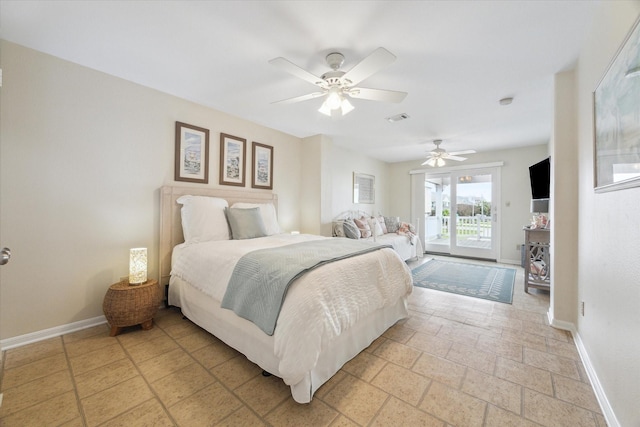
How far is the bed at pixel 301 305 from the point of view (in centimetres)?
139

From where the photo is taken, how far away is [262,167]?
3799 millimetres

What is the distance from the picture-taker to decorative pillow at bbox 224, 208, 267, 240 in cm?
287

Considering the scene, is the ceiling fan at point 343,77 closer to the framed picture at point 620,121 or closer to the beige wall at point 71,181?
the framed picture at point 620,121

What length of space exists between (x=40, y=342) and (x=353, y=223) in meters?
3.89

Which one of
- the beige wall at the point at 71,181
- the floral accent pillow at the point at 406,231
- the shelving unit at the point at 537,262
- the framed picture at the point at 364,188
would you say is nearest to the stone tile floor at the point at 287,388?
the beige wall at the point at 71,181

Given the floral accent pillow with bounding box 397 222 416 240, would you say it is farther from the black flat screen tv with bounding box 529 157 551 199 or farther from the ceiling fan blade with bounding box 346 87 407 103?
the ceiling fan blade with bounding box 346 87 407 103

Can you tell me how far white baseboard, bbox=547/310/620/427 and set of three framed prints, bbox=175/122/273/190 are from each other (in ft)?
12.2

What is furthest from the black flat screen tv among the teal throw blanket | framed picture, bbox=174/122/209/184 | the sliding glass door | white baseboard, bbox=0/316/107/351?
white baseboard, bbox=0/316/107/351

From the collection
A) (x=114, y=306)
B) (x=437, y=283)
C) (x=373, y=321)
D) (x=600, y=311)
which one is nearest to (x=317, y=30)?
(x=373, y=321)

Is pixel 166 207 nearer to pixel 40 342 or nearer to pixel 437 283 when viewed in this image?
pixel 40 342

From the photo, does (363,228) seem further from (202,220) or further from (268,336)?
(268,336)

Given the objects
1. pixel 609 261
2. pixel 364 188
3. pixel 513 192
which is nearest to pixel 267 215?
pixel 364 188

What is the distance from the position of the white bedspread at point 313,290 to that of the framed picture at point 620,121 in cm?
147

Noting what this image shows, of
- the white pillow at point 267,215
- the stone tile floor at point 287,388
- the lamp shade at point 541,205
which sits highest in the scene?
the lamp shade at point 541,205
